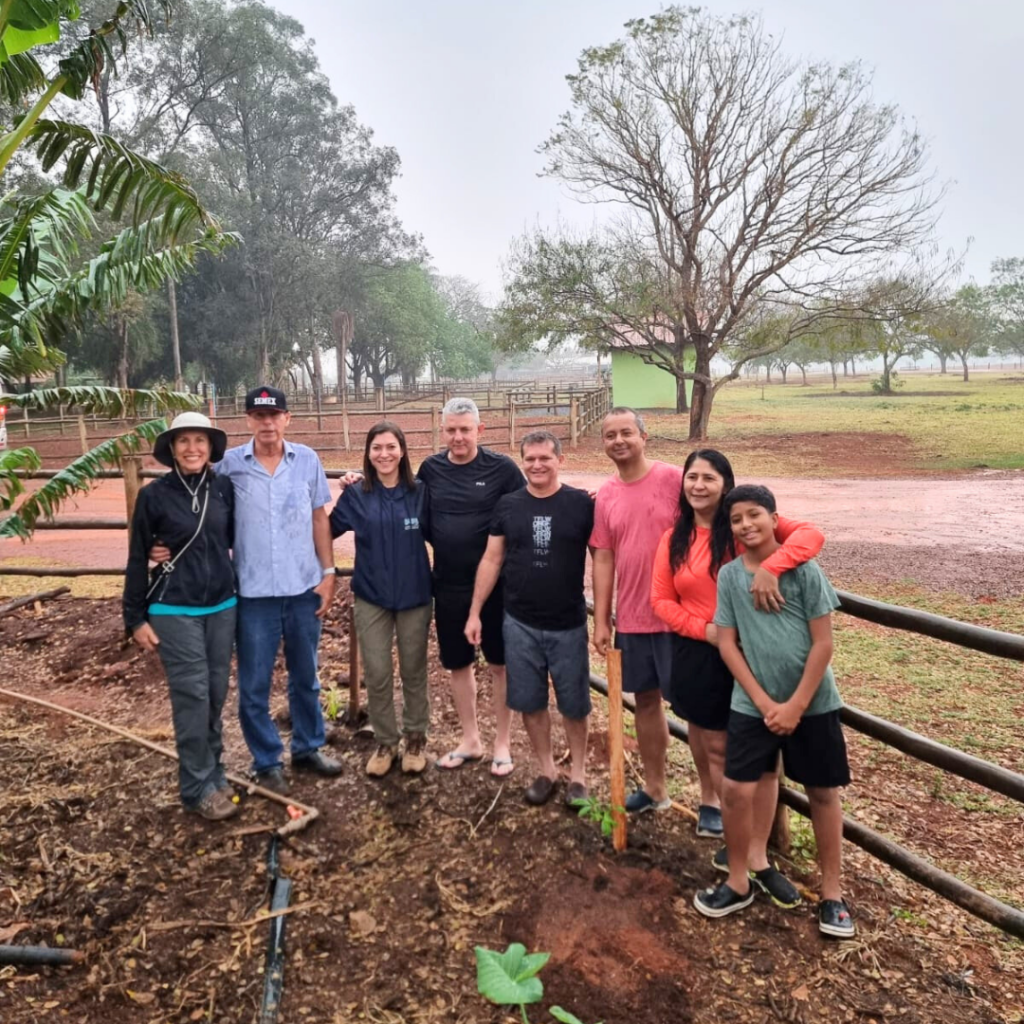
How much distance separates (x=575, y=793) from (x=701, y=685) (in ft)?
2.76

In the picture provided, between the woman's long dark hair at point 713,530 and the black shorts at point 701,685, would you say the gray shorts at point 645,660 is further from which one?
the woman's long dark hair at point 713,530

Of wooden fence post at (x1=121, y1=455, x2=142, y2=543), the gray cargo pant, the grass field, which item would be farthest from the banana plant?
the grass field

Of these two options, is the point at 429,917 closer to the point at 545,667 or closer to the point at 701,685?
the point at 545,667

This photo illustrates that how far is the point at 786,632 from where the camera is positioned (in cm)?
234

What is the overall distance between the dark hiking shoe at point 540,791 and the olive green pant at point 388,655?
0.64 m

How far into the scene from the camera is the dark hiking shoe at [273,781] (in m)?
3.33

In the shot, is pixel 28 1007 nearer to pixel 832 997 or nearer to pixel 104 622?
pixel 832 997

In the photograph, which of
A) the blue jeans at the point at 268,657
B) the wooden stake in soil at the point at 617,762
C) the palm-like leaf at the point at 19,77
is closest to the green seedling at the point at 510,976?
the wooden stake in soil at the point at 617,762

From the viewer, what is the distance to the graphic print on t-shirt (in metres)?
2.98

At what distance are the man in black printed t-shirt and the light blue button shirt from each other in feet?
2.81

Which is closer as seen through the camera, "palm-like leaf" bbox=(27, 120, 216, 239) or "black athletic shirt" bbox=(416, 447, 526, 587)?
"black athletic shirt" bbox=(416, 447, 526, 587)

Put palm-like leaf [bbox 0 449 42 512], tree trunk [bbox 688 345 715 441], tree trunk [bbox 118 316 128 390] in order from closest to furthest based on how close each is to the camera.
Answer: palm-like leaf [bbox 0 449 42 512] → tree trunk [bbox 688 345 715 441] → tree trunk [bbox 118 316 128 390]

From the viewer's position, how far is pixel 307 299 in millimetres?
33062

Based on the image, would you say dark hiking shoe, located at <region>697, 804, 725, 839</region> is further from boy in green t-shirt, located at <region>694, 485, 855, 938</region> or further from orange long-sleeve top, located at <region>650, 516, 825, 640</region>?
orange long-sleeve top, located at <region>650, 516, 825, 640</region>
